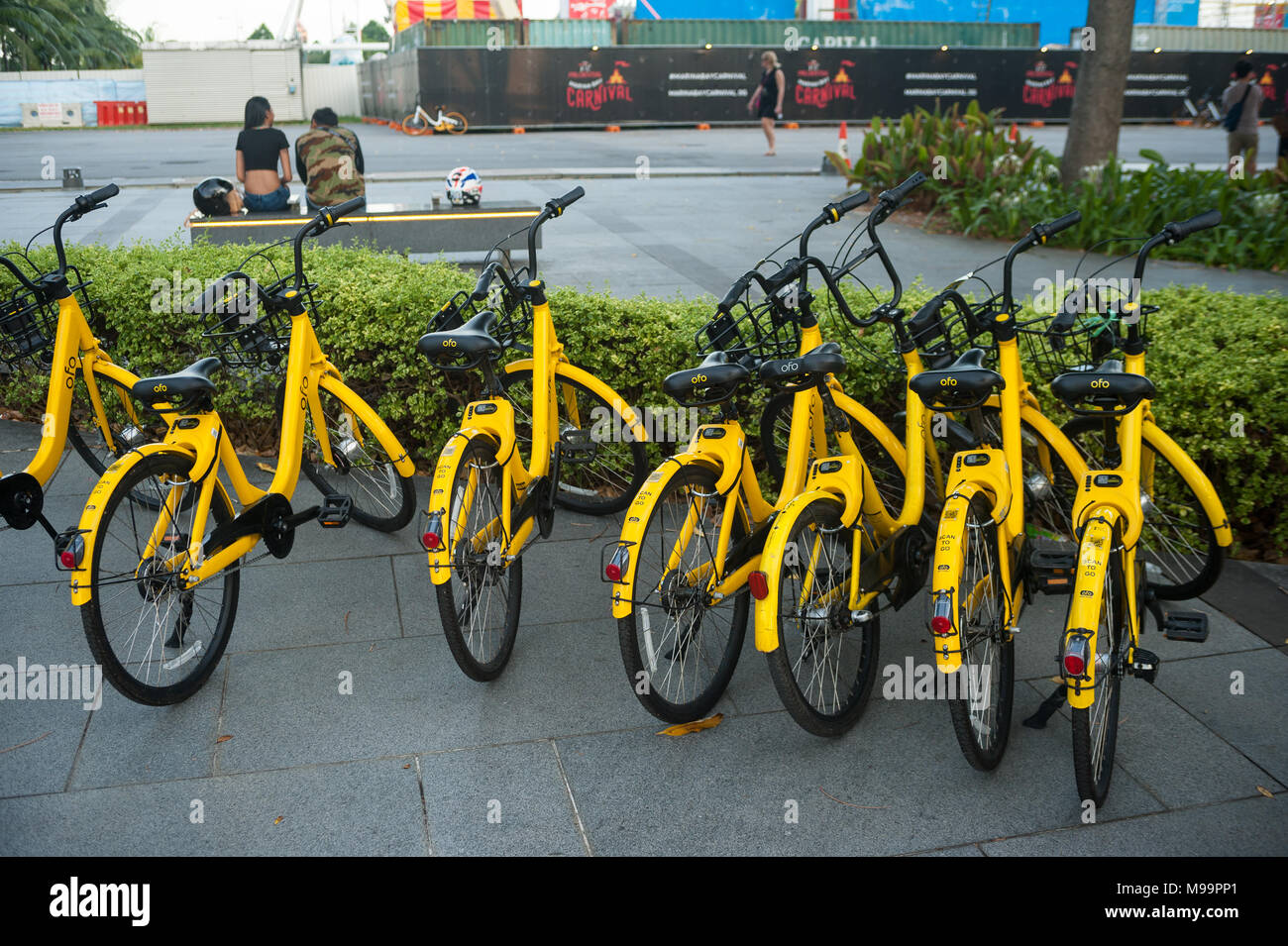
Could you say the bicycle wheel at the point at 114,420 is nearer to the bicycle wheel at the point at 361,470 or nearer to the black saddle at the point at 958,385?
the bicycle wheel at the point at 361,470

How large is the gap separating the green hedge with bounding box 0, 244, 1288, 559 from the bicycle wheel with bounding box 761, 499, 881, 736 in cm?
162

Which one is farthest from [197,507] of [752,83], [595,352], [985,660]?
[752,83]

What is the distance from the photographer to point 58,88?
135 feet

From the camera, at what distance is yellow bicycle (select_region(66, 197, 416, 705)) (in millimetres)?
3541

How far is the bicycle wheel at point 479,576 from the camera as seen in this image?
12.1ft

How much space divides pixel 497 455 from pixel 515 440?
13.5 inches

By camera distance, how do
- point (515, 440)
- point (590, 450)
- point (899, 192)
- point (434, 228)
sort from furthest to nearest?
point (434, 228), point (590, 450), point (515, 440), point (899, 192)

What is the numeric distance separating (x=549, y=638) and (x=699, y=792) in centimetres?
114

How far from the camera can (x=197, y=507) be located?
3754mm

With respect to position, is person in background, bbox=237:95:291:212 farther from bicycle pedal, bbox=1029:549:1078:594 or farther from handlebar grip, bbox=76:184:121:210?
bicycle pedal, bbox=1029:549:1078:594

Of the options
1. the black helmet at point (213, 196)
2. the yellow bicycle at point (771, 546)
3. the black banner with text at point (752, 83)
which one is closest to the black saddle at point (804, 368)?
the yellow bicycle at point (771, 546)

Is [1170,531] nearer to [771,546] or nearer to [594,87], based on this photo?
[771,546]

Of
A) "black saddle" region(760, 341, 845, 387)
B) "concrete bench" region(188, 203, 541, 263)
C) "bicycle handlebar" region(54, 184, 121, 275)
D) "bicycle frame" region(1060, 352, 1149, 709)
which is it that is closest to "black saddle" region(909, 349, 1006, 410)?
"black saddle" region(760, 341, 845, 387)
